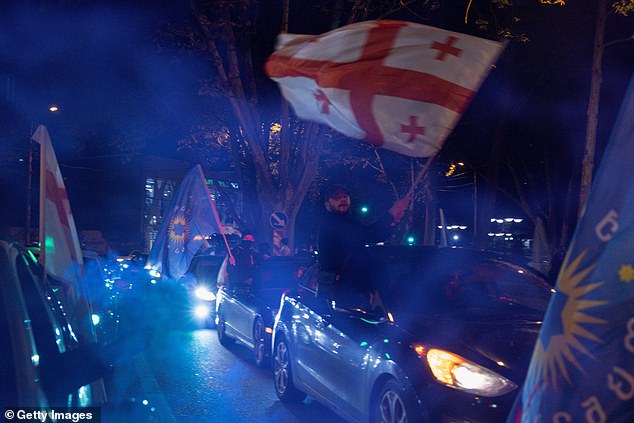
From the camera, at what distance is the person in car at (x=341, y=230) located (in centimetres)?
750

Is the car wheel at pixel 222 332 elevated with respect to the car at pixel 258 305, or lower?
lower

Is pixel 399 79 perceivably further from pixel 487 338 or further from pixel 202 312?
pixel 202 312


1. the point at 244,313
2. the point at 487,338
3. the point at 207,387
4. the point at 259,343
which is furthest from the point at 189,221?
the point at 487,338

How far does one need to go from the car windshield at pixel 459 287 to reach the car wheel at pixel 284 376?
2.08 meters

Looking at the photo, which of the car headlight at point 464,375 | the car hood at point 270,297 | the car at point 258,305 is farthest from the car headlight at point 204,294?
the car headlight at point 464,375

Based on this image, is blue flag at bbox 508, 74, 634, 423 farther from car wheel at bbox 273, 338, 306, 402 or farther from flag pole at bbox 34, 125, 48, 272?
car wheel at bbox 273, 338, 306, 402

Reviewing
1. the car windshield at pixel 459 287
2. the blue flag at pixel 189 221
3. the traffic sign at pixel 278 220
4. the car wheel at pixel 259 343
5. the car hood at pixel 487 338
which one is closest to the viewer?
the car hood at pixel 487 338

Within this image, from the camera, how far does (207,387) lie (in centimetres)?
879

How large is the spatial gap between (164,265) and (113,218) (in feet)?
96.7

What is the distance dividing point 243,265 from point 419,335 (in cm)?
745

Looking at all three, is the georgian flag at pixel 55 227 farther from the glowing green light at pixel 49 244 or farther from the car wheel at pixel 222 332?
the car wheel at pixel 222 332

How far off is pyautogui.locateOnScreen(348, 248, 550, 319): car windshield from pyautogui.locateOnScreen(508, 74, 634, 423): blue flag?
152 inches

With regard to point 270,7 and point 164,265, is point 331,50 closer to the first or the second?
point 164,265

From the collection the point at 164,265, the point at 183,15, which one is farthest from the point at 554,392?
the point at 183,15
